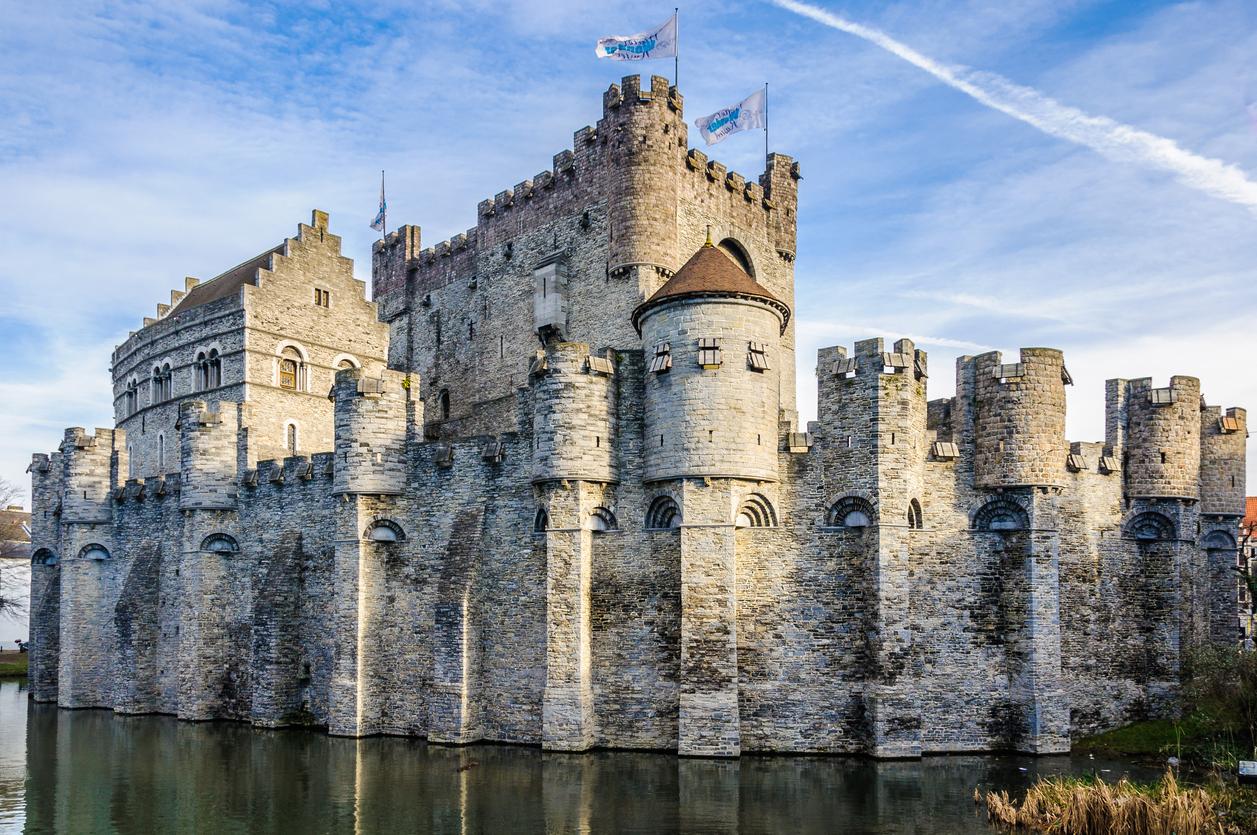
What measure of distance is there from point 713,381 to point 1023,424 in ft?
25.1

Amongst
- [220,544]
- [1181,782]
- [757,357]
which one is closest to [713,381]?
[757,357]

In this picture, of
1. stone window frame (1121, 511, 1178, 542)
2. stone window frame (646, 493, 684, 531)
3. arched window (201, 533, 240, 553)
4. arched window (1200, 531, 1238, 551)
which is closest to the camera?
stone window frame (646, 493, 684, 531)

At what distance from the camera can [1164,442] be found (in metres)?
27.8

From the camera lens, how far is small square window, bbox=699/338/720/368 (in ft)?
83.2

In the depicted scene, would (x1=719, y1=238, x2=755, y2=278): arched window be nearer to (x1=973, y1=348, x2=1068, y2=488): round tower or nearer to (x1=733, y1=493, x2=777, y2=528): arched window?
(x1=973, y1=348, x2=1068, y2=488): round tower

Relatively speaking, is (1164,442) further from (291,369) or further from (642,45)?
(291,369)

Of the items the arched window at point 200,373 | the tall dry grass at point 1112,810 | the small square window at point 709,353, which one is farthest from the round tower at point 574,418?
the arched window at point 200,373

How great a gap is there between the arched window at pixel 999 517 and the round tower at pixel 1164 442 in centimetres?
398

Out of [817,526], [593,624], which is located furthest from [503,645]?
[817,526]

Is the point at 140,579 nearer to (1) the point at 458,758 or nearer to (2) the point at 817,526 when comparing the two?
(1) the point at 458,758

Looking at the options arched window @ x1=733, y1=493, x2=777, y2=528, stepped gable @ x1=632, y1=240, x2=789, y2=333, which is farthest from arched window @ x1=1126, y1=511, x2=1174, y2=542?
stepped gable @ x1=632, y1=240, x2=789, y2=333

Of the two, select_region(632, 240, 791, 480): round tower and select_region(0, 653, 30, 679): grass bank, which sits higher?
select_region(632, 240, 791, 480): round tower

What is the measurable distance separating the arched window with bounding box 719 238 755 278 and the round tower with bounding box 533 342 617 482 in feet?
36.9

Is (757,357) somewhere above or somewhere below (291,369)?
below
